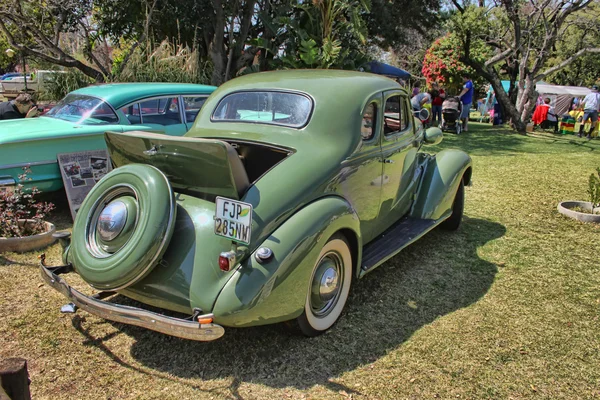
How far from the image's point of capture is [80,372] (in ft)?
9.04

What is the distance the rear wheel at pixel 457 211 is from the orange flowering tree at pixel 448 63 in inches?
410

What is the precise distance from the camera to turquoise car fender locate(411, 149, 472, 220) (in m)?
4.68

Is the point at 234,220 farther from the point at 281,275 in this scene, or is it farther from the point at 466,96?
the point at 466,96

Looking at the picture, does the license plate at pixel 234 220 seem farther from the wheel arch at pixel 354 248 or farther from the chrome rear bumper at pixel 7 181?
the chrome rear bumper at pixel 7 181

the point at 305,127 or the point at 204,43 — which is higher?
the point at 204,43

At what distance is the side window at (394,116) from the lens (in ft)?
13.7

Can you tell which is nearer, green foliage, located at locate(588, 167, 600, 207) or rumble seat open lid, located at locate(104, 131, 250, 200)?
rumble seat open lid, located at locate(104, 131, 250, 200)

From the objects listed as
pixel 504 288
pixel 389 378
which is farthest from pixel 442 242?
pixel 389 378

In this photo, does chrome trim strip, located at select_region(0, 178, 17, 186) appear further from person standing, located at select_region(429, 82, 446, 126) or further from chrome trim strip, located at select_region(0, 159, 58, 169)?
person standing, located at select_region(429, 82, 446, 126)

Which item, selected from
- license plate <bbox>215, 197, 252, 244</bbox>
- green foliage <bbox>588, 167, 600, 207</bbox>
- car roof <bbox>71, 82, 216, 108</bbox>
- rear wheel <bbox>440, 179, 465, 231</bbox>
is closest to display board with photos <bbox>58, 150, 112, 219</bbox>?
car roof <bbox>71, 82, 216, 108</bbox>

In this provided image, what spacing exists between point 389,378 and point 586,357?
4.62ft

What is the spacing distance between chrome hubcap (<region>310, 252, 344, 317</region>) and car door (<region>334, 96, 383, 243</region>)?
1.70ft

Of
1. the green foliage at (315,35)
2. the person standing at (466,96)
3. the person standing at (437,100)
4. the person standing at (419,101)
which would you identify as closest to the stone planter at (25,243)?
A: the green foliage at (315,35)

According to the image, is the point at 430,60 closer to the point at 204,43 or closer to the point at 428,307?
the point at 204,43
